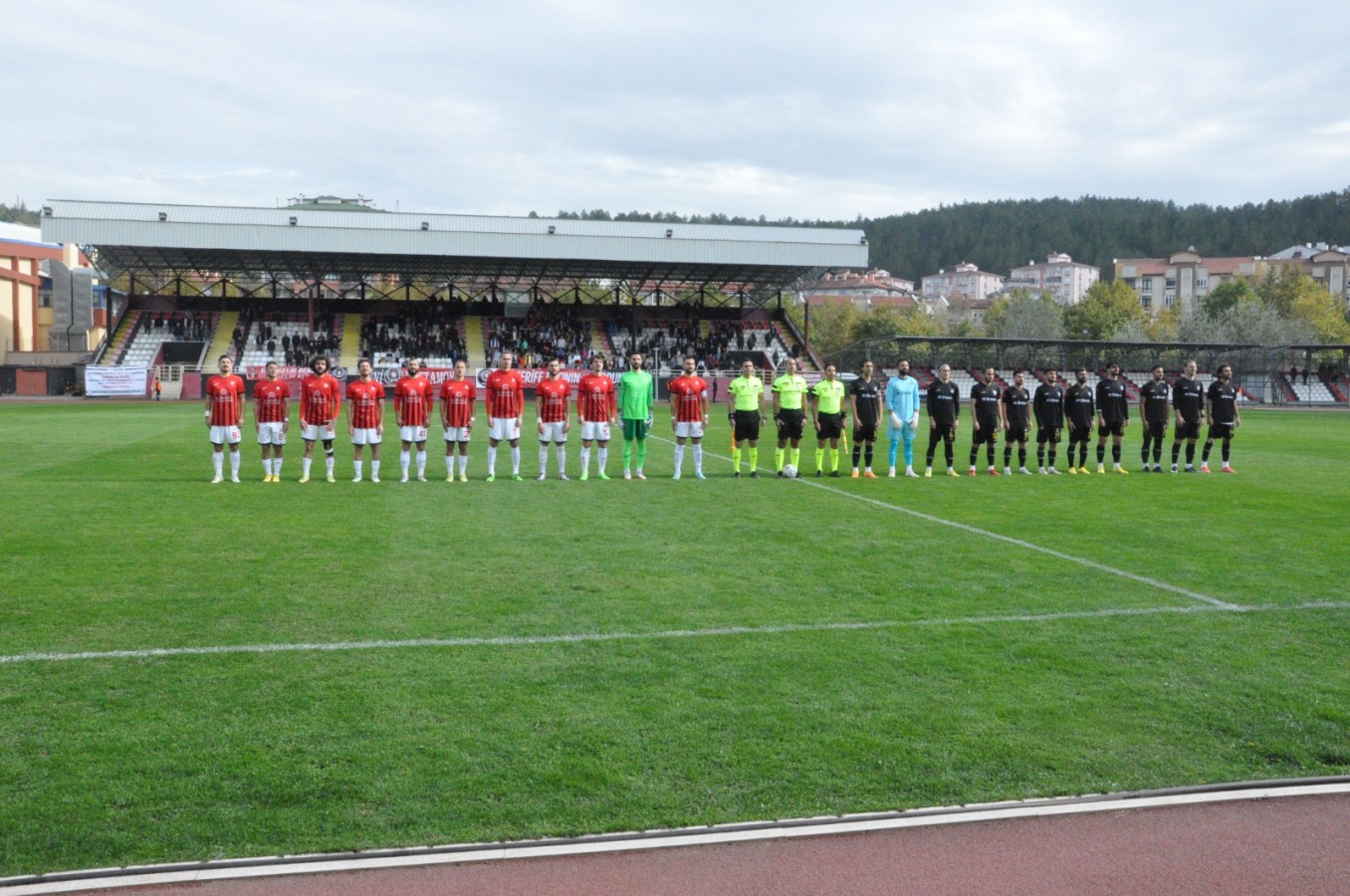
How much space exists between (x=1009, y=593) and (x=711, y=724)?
Answer: 398 centimetres

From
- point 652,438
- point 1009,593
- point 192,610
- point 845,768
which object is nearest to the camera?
point 845,768

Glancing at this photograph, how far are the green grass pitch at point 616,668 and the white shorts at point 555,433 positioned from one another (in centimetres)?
390

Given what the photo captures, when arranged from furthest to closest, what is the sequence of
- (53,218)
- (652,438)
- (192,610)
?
1. (53,218)
2. (652,438)
3. (192,610)

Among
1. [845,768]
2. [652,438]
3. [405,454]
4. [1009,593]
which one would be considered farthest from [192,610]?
[652,438]

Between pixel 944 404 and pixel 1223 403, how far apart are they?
5305 millimetres

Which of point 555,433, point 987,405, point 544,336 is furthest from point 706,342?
point 555,433

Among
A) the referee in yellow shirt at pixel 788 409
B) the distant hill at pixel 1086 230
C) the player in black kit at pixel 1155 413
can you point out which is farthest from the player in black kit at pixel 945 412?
the distant hill at pixel 1086 230

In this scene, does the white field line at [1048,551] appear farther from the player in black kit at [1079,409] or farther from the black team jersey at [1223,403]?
the black team jersey at [1223,403]

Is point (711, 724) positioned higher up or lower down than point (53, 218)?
lower down

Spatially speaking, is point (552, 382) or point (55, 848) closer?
point (55, 848)

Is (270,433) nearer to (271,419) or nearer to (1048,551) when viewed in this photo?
(271,419)

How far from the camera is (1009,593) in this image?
8.40 meters

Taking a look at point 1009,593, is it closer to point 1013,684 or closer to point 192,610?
point 1013,684

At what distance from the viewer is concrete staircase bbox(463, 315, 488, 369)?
49125mm
